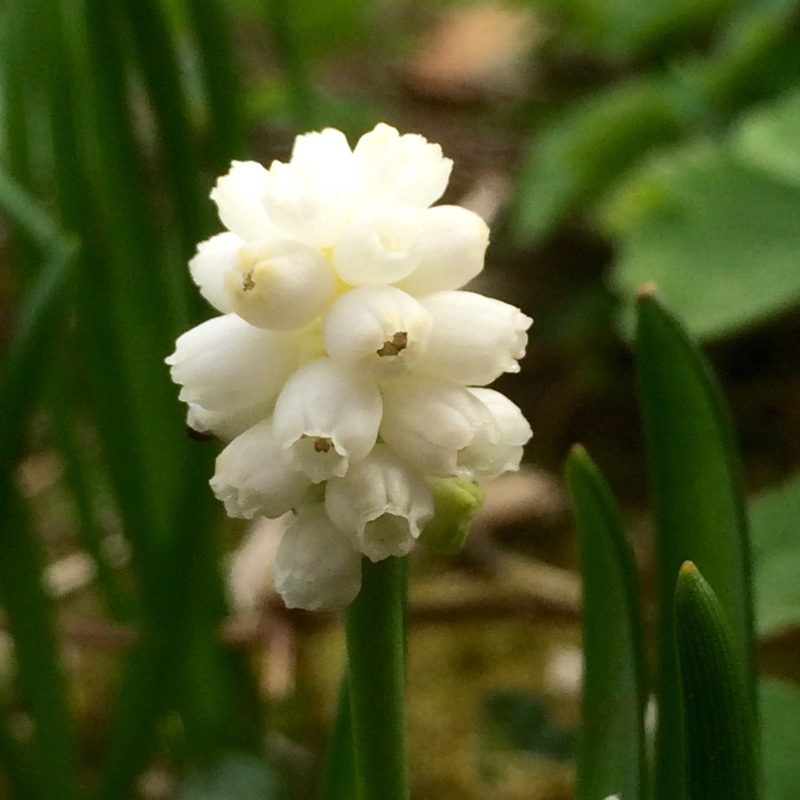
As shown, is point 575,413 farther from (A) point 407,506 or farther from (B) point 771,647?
(A) point 407,506

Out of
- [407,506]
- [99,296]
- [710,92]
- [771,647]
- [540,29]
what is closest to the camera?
[407,506]

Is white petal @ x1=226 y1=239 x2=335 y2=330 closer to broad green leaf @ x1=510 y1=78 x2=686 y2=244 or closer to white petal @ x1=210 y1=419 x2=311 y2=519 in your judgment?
white petal @ x1=210 y1=419 x2=311 y2=519

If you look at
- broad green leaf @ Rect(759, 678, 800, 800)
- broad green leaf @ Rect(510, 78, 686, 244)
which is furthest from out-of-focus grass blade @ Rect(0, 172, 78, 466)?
broad green leaf @ Rect(510, 78, 686, 244)

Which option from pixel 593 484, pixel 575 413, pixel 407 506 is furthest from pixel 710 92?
pixel 407 506

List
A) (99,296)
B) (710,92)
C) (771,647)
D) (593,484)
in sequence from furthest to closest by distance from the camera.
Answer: (710,92) < (771,647) < (99,296) < (593,484)

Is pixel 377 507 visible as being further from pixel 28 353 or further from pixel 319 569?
pixel 28 353
